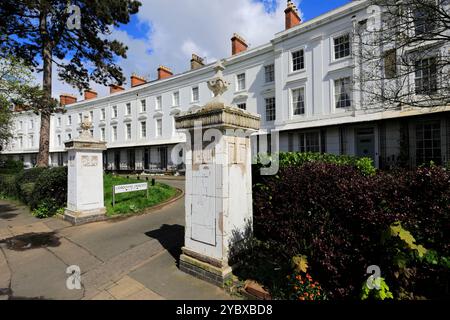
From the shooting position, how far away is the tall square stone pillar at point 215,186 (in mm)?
3895

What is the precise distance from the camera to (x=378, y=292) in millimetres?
2668

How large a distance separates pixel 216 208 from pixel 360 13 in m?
15.6

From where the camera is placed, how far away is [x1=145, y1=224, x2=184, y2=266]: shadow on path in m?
5.17

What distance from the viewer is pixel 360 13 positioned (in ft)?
45.2

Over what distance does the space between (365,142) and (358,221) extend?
1334 cm

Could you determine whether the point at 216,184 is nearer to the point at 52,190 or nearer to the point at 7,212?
the point at 52,190

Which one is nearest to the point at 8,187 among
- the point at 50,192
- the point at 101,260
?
the point at 50,192

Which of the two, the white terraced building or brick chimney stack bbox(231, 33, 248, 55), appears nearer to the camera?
the white terraced building

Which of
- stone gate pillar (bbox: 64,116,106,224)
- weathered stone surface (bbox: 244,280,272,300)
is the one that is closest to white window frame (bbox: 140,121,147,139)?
stone gate pillar (bbox: 64,116,106,224)

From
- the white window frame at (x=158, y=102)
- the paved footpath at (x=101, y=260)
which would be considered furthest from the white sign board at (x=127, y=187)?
the white window frame at (x=158, y=102)

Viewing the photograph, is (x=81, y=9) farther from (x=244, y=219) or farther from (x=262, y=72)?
(x=244, y=219)

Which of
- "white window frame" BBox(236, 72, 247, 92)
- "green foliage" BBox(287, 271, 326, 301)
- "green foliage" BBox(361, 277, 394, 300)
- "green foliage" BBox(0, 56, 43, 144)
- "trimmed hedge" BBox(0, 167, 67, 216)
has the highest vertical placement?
"white window frame" BBox(236, 72, 247, 92)

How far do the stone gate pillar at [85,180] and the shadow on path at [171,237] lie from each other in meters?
2.73

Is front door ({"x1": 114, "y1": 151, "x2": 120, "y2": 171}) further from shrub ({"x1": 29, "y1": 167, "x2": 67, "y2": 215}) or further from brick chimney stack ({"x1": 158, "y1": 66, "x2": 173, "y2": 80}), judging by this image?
shrub ({"x1": 29, "y1": 167, "x2": 67, "y2": 215})
